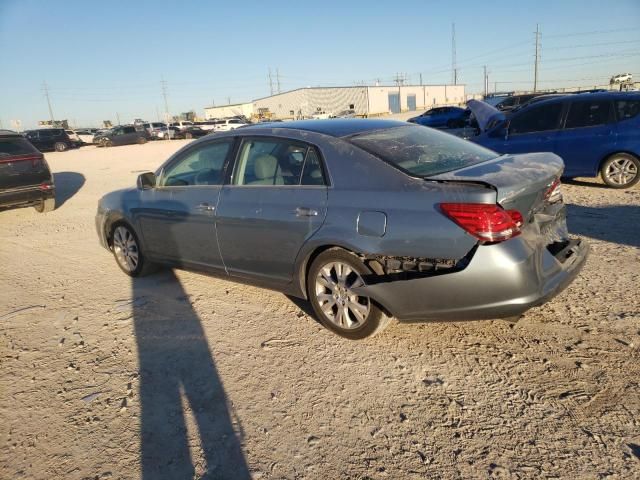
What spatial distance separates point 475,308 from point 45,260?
5764 mm

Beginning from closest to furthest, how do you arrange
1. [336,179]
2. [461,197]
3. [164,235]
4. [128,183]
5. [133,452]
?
[133,452] → [461,197] → [336,179] → [164,235] → [128,183]

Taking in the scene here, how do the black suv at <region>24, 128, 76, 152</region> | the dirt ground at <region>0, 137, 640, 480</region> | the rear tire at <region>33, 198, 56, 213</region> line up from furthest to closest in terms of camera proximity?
the black suv at <region>24, 128, 76, 152</region>, the rear tire at <region>33, 198, 56, 213</region>, the dirt ground at <region>0, 137, 640, 480</region>

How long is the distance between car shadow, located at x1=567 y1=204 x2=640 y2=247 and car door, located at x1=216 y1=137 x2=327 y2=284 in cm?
371

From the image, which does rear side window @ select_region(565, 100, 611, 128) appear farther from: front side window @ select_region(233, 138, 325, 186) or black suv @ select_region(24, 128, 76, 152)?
black suv @ select_region(24, 128, 76, 152)

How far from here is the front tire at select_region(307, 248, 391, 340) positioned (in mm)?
3217

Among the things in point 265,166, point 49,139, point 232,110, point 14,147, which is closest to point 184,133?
point 49,139

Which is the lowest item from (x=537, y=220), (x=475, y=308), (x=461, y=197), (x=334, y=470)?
(x=334, y=470)

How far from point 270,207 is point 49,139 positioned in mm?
33874

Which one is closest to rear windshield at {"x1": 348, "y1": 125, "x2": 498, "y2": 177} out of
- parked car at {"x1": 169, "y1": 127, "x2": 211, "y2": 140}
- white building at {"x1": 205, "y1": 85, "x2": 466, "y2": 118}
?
parked car at {"x1": 169, "y1": 127, "x2": 211, "y2": 140}

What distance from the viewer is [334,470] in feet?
7.37

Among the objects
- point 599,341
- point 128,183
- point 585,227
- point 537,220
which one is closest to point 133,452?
point 537,220

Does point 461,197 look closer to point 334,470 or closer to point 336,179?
point 336,179

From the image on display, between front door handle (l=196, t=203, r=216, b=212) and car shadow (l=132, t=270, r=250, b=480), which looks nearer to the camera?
car shadow (l=132, t=270, r=250, b=480)

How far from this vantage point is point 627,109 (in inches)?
288
